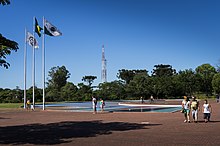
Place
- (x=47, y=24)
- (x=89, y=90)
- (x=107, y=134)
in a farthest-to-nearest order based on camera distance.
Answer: (x=89, y=90) → (x=47, y=24) → (x=107, y=134)

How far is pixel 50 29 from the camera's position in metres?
35.6

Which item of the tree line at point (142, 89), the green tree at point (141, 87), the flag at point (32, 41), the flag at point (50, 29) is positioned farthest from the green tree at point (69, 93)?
the flag at point (50, 29)

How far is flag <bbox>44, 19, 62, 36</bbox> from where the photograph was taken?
1387 inches

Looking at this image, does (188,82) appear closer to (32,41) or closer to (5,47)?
(32,41)

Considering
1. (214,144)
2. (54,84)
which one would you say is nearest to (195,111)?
(214,144)

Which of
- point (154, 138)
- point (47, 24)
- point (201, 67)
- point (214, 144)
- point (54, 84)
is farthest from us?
point (201, 67)

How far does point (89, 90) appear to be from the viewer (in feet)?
279

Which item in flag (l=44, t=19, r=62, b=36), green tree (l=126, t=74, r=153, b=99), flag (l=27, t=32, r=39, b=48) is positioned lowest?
green tree (l=126, t=74, r=153, b=99)

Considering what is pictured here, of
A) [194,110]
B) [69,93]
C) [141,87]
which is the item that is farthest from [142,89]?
[194,110]

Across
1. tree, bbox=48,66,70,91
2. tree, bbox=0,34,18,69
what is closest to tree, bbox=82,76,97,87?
tree, bbox=48,66,70,91

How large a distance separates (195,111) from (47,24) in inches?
895

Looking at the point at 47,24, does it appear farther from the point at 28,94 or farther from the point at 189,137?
the point at 28,94

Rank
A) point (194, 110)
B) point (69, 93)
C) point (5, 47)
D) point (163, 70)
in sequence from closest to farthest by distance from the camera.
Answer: point (5, 47), point (194, 110), point (69, 93), point (163, 70)

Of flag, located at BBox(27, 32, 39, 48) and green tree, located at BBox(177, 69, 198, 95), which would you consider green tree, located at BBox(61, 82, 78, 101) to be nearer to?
green tree, located at BBox(177, 69, 198, 95)
